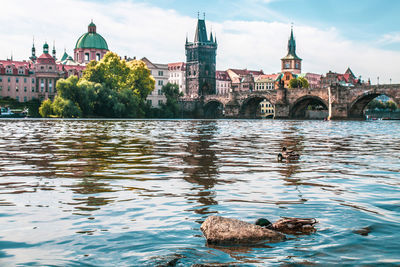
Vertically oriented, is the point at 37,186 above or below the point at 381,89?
below

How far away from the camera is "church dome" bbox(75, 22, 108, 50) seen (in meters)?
137

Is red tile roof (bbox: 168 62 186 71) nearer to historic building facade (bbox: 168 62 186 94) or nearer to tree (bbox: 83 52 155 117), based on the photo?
historic building facade (bbox: 168 62 186 94)

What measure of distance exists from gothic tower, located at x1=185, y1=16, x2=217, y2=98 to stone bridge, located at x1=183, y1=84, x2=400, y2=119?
6663 mm

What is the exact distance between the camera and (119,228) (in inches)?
252

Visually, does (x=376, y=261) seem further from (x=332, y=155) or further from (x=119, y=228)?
(x=332, y=155)

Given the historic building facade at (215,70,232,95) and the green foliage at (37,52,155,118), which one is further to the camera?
the historic building facade at (215,70,232,95)

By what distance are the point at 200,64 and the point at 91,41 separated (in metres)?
30.4

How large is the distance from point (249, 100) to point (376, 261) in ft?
363

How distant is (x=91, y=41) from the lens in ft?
452

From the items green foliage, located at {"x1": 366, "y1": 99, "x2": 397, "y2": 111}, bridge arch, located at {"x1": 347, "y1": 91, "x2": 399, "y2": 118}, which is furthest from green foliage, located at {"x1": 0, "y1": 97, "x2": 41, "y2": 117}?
green foliage, located at {"x1": 366, "y1": 99, "x2": 397, "y2": 111}

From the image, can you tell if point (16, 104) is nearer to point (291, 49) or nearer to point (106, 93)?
point (106, 93)

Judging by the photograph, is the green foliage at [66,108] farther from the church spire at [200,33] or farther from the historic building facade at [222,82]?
the historic building facade at [222,82]

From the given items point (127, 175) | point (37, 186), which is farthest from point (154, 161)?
point (37, 186)

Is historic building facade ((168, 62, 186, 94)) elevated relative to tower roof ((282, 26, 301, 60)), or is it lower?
lower
